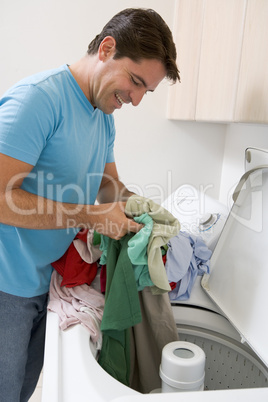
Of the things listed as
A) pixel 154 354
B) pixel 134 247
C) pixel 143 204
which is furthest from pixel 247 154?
pixel 154 354

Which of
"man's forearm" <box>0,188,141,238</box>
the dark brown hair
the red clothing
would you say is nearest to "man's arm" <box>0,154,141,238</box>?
"man's forearm" <box>0,188,141,238</box>

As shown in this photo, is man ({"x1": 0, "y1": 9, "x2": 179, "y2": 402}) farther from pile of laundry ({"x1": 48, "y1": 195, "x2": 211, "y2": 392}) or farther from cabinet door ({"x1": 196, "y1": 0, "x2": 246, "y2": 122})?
cabinet door ({"x1": 196, "y1": 0, "x2": 246, "y2": 122})

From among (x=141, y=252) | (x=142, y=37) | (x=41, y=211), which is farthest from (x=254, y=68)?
(x=41, y=211)

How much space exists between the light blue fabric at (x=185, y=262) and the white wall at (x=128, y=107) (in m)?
1.07

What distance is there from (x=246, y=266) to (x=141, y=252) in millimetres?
375

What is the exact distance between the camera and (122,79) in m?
1.17

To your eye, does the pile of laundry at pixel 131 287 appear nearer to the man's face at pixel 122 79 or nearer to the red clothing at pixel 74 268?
the red clothing at pixel 74 268

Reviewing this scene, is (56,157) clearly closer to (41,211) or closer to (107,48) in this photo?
(41,211)

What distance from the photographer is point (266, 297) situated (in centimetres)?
114

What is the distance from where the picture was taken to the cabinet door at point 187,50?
217 cm

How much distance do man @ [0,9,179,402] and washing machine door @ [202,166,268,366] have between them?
0.40 meters

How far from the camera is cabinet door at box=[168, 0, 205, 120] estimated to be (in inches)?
85.4

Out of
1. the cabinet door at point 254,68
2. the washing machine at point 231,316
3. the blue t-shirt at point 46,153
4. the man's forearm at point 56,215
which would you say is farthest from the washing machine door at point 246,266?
the blue t-shirt at point 46,153

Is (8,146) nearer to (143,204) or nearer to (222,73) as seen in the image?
(143,204)
